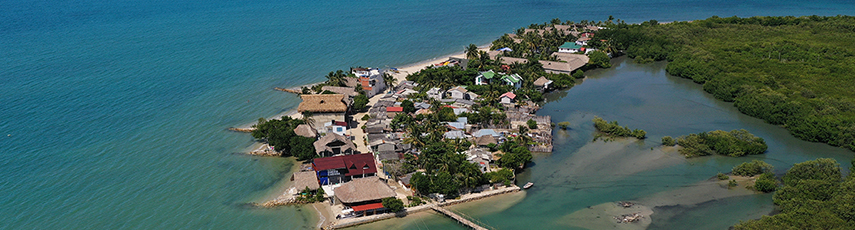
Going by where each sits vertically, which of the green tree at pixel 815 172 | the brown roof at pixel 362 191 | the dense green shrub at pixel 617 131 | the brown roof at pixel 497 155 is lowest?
the green tree at pixel 815 172

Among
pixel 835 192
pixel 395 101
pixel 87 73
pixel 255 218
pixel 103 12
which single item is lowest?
pixel 835 192

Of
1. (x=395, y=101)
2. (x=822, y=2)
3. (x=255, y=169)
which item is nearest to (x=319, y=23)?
(x=395, y=101)

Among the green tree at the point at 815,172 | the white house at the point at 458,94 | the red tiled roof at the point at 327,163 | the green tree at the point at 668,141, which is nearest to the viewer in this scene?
the green tree at the point at 815,172

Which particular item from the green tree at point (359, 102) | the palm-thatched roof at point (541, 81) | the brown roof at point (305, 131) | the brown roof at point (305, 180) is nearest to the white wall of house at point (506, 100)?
the palm-thatched roof at point (541, 81)

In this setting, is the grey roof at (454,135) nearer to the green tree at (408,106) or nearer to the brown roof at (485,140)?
the brown roof at (485,140)

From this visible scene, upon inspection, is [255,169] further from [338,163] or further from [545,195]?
[545,195]

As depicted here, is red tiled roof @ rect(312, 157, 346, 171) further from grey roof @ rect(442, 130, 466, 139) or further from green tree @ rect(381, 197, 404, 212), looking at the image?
grey roof @ rect(442, 130, 466, 139)
